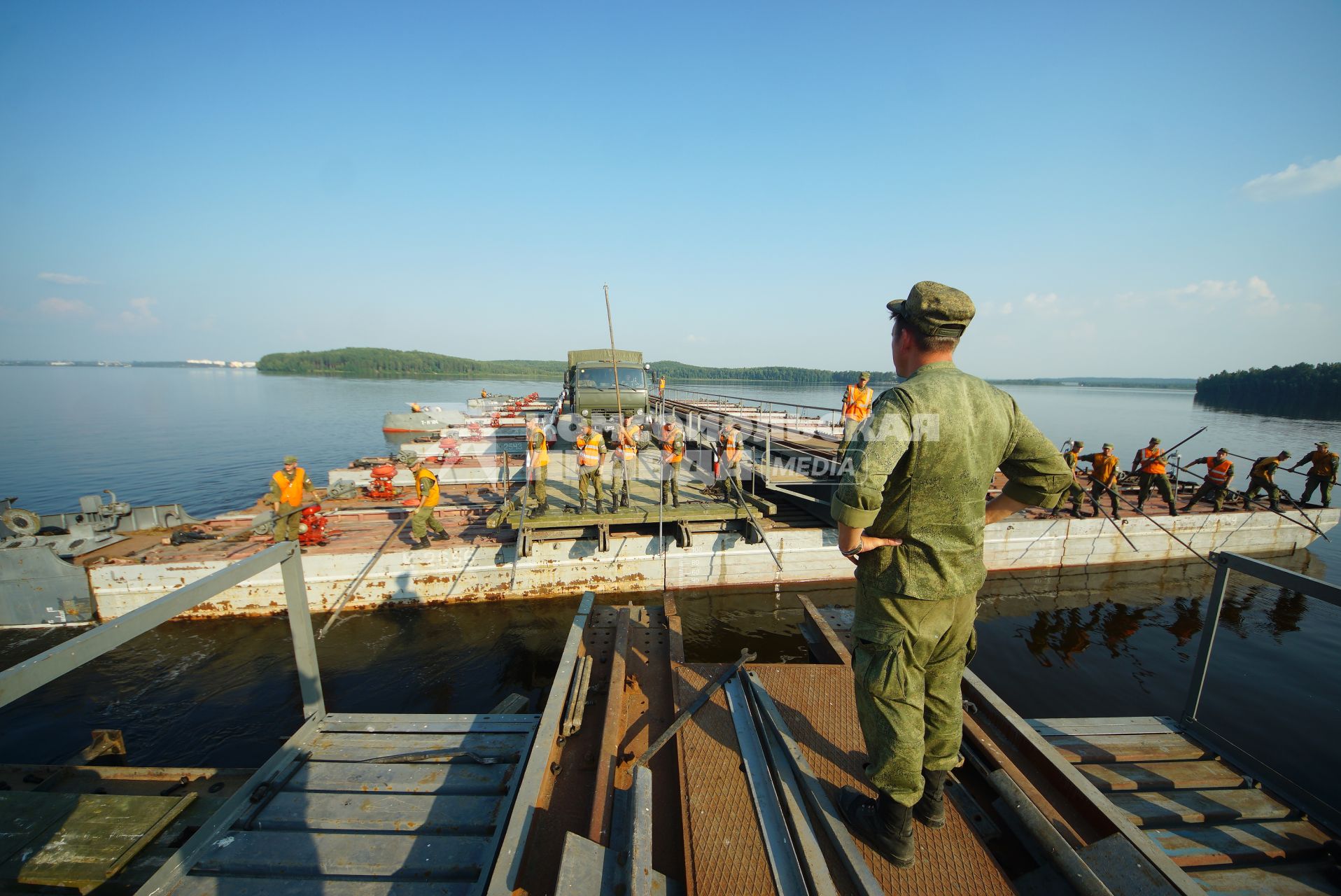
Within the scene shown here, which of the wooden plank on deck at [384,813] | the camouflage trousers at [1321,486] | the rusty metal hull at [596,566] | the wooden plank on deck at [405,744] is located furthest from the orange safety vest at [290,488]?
the camouflage trousers at [1321,486]

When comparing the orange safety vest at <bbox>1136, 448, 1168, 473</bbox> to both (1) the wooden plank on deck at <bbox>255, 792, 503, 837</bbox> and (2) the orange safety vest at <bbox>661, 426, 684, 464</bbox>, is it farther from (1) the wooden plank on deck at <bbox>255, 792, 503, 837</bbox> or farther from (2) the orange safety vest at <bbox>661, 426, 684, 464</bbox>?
(1) the wooden plank on deck at <bbox>255, 792, 503, 837</bbox>

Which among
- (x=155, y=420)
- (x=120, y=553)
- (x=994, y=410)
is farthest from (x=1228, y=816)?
(x=155, y=420)

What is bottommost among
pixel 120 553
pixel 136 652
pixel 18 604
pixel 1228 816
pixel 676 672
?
pixel 136 652

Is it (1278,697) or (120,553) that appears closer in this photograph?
(1278,697)

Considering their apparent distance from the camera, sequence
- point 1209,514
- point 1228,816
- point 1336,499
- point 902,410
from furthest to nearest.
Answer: point 1336,499
point 1209,514
point 1228,816
point 902,410

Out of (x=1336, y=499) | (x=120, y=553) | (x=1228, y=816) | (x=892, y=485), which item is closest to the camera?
(x=892, y=485)

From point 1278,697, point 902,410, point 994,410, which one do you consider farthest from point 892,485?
point 1278,697

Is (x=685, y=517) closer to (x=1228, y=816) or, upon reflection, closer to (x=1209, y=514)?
(x=1228, y=816)

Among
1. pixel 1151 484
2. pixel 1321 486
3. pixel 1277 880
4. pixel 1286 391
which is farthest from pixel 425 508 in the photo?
pixel 1286 391

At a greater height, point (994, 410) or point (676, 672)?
point (994, 410)

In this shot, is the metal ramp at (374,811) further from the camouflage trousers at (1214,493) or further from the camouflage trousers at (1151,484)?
the camouflage trousers at (1214,493)

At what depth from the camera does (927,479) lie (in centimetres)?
197

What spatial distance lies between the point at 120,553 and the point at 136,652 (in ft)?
7.35

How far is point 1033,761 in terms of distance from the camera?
276 centimetres
